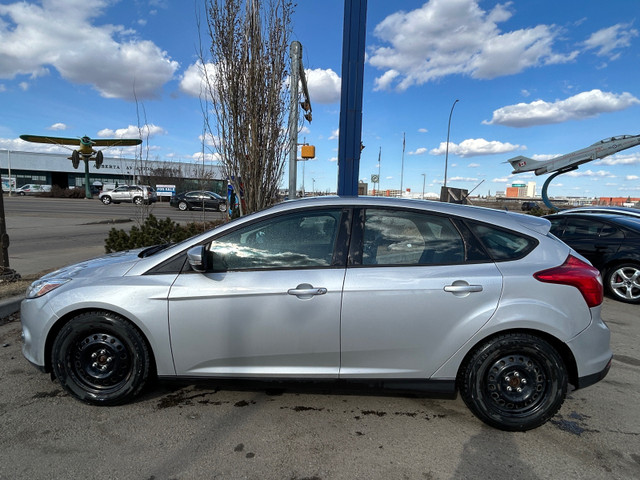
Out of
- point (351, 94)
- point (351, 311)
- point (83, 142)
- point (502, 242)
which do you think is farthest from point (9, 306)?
point (83, 142)

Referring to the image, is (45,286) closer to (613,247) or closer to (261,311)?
(261,311)

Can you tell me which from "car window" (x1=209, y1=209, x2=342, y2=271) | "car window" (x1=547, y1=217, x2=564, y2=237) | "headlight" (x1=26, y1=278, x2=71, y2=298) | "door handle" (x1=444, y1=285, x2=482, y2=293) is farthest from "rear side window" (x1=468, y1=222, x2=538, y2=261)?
"car window" (x1=547, y1=217, x2=564, y2=237)

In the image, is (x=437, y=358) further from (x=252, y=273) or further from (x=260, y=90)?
(x=260, y=90)

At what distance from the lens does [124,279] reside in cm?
277

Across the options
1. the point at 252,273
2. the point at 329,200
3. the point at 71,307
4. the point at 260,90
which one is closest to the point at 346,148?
the point at 260,90

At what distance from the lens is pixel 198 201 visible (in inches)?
1156

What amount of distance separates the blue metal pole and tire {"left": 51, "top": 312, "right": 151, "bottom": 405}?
A: 4.87 metres

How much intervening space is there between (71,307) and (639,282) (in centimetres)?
→ 812

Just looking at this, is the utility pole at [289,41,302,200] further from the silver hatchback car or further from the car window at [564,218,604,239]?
the car window at [564,218,604,239]

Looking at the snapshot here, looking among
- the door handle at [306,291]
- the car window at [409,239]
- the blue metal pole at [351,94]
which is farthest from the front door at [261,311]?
the blue metal pole at [351,94]

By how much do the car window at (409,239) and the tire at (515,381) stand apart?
68 centimetres

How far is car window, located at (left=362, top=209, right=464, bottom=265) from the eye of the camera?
2727mm

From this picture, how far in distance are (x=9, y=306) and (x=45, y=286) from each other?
2.75 metres

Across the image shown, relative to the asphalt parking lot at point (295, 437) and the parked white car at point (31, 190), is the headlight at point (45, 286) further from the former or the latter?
the parked white car at point (31, 190)
